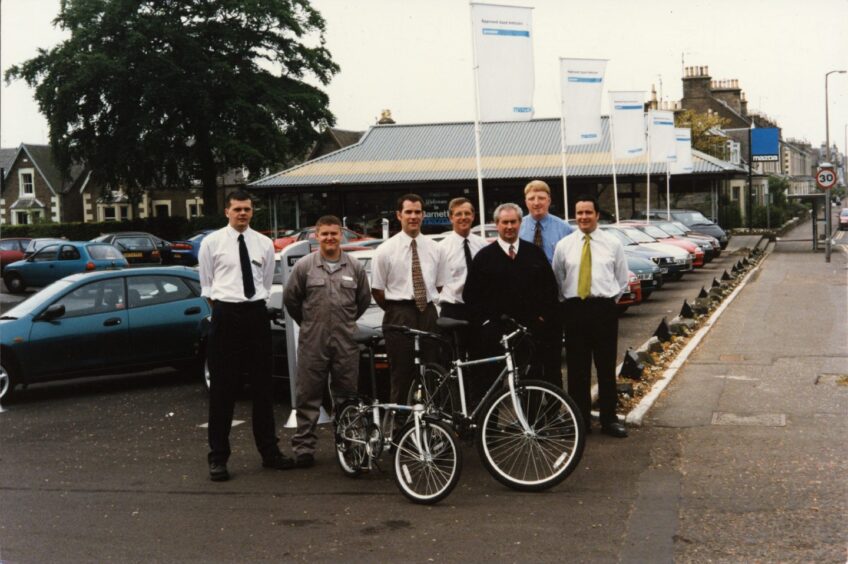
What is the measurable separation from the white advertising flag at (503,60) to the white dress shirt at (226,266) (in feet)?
22.1

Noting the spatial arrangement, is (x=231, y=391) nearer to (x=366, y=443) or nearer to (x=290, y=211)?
(x=366, y=443)

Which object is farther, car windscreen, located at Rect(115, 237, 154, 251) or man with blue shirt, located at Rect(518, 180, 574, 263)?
car windscreen, located at Rect(115, 237, 154, 251)

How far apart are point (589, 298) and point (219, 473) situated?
3301 mm

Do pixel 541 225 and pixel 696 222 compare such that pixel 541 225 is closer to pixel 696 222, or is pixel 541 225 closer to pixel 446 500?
pixel 446 500

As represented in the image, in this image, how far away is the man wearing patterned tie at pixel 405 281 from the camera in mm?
7609

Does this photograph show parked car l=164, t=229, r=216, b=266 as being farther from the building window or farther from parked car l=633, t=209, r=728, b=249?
the building window

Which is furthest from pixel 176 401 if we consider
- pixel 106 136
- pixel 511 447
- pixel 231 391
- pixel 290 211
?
pixel 106 136

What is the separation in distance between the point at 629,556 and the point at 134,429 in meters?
5.80

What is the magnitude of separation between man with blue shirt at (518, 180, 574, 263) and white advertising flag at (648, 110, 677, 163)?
2577cm

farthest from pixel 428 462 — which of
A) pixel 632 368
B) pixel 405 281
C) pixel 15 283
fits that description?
pixel 15 283

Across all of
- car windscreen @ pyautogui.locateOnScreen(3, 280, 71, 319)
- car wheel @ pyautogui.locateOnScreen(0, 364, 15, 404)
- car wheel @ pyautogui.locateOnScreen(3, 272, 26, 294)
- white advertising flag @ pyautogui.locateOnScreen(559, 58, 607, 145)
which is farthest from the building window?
car wheel @ pyautogui.locateOnScreen(0, 364, 15, 404)

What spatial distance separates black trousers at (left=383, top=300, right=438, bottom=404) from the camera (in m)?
7.48

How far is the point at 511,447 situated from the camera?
22.4 feet

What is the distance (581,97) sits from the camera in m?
21.8
